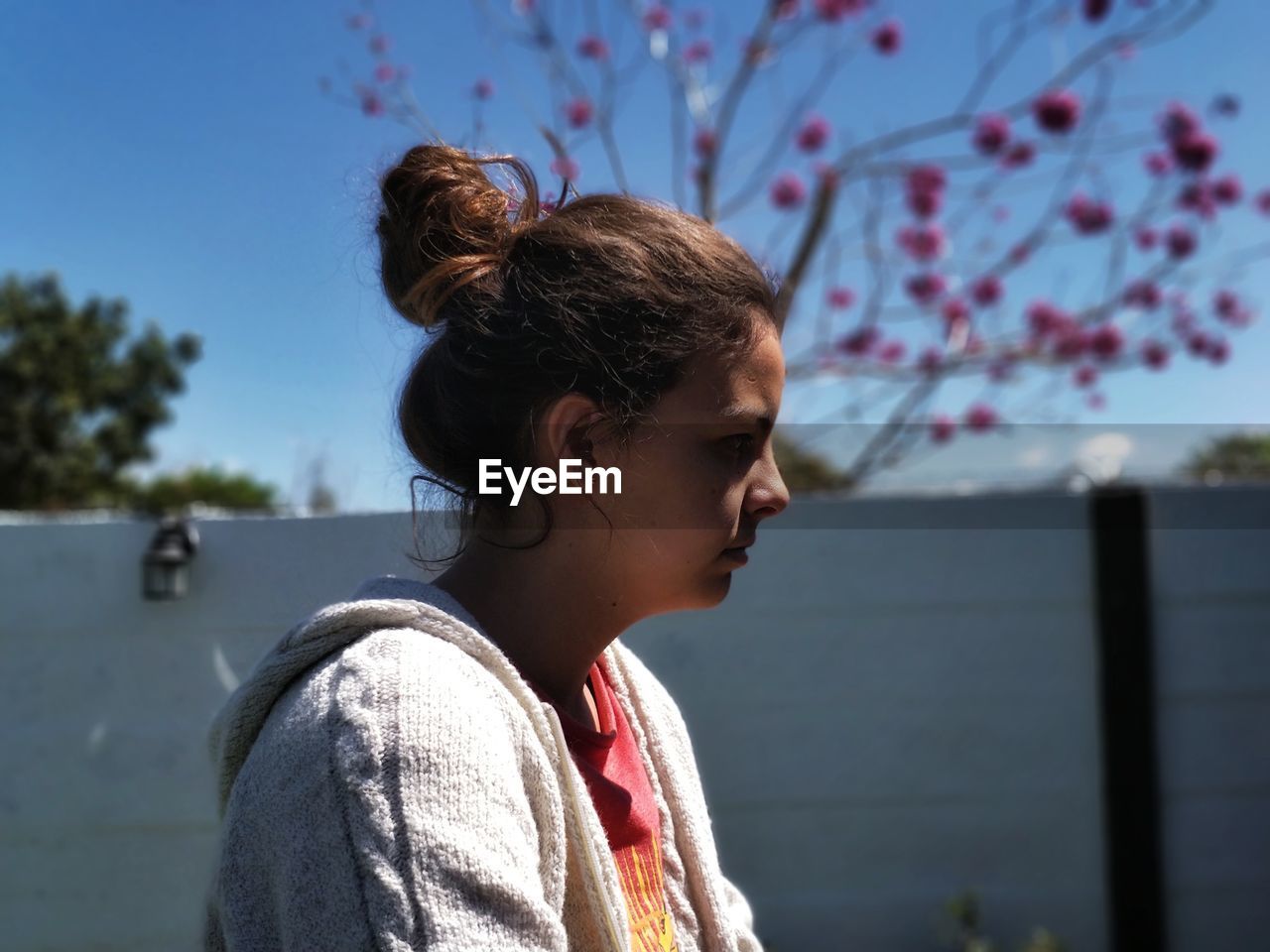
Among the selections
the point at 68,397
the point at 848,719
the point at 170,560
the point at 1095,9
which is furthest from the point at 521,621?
the point at 68,397

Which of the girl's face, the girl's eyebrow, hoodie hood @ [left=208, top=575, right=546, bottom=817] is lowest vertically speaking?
hoodie hood @ [left=208, top=575, right=546, bottom=817]

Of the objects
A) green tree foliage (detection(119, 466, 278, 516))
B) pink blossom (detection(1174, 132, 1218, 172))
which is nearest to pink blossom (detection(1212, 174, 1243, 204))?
pink blossom (detection(1174, 132, 1218, 172))

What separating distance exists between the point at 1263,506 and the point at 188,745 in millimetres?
2674

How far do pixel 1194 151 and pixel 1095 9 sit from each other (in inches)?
23.9

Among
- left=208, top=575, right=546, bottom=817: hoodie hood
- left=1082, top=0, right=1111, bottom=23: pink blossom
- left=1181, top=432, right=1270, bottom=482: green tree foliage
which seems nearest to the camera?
left=208, top=575, right=546, bottom=817: hoodie hood

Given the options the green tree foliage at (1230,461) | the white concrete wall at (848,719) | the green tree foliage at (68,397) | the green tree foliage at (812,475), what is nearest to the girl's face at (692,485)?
the white concrete wall at (848,719)

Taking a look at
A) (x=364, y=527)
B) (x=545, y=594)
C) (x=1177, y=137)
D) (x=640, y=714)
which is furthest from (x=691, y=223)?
(x=1177, y=137)

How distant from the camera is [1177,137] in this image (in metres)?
3.67

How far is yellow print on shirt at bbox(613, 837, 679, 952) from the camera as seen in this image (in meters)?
1.00

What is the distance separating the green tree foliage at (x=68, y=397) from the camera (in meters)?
11.7

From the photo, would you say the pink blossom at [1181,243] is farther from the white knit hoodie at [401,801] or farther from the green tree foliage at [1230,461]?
the white knit hoodie at [401,801]

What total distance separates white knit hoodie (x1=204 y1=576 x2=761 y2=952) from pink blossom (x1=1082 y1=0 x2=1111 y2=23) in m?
3.21

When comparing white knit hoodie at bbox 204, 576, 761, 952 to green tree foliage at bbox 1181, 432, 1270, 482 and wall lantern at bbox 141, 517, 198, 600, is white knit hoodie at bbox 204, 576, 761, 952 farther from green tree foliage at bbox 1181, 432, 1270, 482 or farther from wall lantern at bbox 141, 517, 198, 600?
green tree foliage at bbox 1181, 432, 1270, 482

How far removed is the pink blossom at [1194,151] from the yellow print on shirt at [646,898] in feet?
11.1
